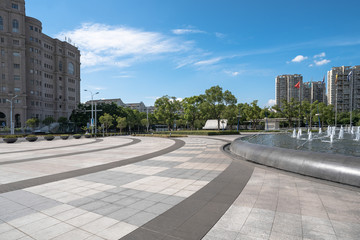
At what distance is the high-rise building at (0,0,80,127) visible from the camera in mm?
65125

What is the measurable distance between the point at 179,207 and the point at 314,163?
5.41 m

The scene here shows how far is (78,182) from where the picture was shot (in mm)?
7711

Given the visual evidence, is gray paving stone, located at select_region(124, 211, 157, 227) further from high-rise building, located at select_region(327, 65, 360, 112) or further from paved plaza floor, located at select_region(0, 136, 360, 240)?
high-rise building, located at select_region(327, 65, 360, 112)

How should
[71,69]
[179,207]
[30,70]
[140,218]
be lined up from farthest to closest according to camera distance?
[71,69], [30,70], [179,207], [140,218]

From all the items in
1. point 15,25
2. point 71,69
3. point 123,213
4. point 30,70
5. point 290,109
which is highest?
point 15,25

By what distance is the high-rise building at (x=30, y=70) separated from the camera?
65.1 m

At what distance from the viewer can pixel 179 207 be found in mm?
5156

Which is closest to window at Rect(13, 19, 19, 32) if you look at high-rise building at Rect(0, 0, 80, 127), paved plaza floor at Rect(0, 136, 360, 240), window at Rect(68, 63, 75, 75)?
high-rise building at Rect(0, 0, 80, 127)

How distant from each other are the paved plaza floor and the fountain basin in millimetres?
321

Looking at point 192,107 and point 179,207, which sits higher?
point 192,107

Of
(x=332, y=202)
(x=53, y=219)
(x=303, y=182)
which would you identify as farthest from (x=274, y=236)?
(x=53, y=219)

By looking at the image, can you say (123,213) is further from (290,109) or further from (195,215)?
(290,109)

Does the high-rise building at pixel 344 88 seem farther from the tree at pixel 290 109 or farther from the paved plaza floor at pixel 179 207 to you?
the paved plaza floor at pixel 179 207

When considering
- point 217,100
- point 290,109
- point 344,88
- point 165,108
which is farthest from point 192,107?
point 344,88
